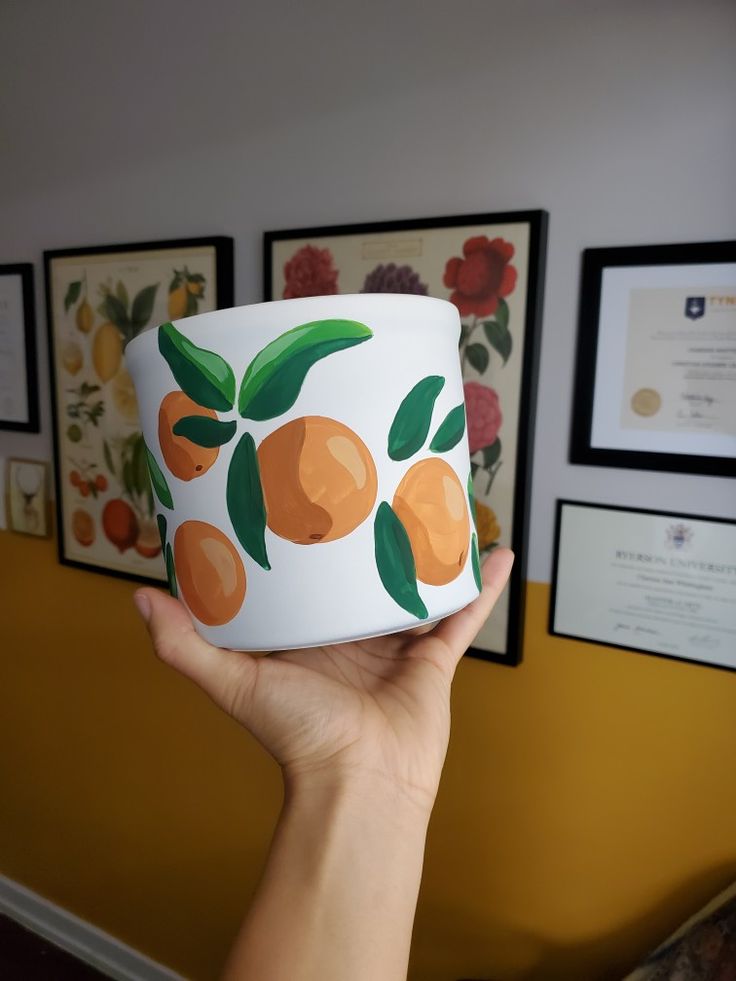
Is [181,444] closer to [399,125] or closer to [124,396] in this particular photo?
[399,125]

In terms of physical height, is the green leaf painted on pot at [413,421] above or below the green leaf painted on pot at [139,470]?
above

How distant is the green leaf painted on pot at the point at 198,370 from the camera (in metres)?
0.60

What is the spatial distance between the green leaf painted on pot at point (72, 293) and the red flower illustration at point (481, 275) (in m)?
0.85

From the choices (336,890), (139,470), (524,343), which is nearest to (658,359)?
(524,343)

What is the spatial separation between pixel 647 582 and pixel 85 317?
1.22 m

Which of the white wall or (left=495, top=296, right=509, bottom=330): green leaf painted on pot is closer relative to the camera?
the white wall

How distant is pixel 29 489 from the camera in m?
1.77

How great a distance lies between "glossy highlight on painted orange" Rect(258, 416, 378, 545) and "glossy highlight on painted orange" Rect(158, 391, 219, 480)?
5cm

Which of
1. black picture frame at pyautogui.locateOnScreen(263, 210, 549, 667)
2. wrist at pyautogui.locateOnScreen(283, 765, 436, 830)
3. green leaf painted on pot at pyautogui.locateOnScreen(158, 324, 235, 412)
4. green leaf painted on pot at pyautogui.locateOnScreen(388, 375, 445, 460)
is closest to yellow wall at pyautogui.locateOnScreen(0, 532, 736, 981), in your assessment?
black picture frame at pyautogui.locateOnScreen(263, 210, 549, 667)

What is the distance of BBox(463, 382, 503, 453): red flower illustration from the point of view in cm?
115

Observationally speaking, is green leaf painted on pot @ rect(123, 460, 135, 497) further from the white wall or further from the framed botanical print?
the white wall
